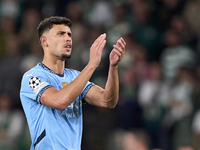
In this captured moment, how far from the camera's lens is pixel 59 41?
5086 mm

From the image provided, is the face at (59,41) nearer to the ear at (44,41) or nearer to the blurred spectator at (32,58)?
the ear at (44,41)

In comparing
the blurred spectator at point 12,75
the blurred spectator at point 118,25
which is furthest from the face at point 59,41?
the blurred spectator at point 118,25

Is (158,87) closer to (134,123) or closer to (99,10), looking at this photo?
(134,123)

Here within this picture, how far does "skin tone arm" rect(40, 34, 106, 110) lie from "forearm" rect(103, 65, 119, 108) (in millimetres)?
412

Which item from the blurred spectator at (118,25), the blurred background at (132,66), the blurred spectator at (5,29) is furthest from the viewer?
the blurred spectator at (5,29)

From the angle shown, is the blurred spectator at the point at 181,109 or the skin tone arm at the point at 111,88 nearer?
the skin tone arm at the point at 111,88

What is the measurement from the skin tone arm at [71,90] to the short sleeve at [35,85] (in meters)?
0.08

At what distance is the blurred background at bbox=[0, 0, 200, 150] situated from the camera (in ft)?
28.5

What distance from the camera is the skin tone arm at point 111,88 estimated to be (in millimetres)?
4805

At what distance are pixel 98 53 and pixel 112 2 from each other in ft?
24.4

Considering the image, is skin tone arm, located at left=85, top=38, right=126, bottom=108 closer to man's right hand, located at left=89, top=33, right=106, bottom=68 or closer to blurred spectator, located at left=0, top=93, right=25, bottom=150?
man's right hand, located at left=89, top=33, right=106, bottom=68

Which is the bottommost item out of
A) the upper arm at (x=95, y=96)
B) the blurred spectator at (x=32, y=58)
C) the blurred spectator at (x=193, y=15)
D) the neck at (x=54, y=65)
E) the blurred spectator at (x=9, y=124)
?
the blurred spectator at (x=9, y=124)

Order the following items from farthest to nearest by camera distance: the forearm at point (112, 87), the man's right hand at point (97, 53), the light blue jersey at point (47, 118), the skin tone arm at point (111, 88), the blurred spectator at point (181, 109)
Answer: the blurred spectator at point (181, 109), the forearm at point (112, 87), the skin tone arm at point (111, 88), the light blue jersey at point (47, 118), the man's right hand at point (97, 53)

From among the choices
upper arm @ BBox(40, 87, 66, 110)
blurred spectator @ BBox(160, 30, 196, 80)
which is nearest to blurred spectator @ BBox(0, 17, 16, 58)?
blurred spectator @ BBox(160, 30, 196, 80)
